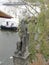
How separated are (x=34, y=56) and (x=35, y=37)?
2.97 feet

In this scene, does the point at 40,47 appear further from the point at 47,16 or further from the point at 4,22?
the point at 4,22

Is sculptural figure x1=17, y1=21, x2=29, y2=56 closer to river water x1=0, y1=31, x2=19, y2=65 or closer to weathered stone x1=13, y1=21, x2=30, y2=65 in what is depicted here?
weathered stone x1=13, y1=21, x2=30, y2=65

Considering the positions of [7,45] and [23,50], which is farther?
[7,45]

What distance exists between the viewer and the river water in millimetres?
14444

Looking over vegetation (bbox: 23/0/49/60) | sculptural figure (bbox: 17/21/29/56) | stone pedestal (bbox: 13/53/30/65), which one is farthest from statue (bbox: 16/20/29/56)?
vegetation (bbox: 23/0/49/60)

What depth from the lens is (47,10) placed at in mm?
9562

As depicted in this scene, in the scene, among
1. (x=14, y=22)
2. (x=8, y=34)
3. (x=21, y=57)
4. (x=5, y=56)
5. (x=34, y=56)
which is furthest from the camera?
(x=14, y=22)

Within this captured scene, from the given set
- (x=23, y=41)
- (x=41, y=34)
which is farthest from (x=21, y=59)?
(x=41, y=34)

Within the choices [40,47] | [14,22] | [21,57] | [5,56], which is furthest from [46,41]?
[14,22]

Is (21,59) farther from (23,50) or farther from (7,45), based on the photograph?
(7,45)

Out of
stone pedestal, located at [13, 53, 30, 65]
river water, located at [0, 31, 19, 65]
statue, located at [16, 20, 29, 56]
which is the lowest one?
river water, located at [0, 31, 19, 65]

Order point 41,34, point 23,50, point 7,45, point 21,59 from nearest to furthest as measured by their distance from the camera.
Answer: point 21,59 → point 23,50 → point 41,34 → point 7,45

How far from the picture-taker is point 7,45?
16.5 meters

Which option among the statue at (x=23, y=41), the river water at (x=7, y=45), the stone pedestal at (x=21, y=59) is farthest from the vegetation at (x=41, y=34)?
the river water at (x=7, y=45)
